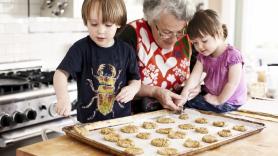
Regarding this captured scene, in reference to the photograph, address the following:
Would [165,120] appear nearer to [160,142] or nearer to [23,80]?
[160,142]

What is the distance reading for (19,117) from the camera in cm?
212

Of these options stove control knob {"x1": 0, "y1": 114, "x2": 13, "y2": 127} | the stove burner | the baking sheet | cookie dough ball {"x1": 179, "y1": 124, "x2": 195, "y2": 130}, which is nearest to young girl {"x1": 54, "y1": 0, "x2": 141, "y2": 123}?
the baking sheet

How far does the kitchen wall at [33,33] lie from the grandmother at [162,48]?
96 centimetres

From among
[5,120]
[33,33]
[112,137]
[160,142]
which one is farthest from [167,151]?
[33,33]

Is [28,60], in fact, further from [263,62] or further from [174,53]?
[263,62]

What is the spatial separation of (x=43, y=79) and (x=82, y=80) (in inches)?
38.6

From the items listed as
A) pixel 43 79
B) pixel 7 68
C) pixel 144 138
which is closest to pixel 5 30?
pixel 7 68

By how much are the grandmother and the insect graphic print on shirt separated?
244 millimetres

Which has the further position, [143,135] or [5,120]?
[5,120]

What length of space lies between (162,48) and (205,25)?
0.93ft

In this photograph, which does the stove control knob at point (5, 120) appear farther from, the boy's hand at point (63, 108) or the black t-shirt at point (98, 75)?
the boy's hand at point (63, 108)

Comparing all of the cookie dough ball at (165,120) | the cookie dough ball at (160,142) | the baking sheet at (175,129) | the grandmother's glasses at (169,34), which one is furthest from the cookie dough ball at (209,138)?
the grandmother's glasses at (169,34)

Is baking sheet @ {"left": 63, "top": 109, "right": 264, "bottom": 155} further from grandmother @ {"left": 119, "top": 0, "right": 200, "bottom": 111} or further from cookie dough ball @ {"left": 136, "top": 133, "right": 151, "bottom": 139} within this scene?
grandmother @ {"left": 119, "top": 0, "right": 200, "bottom": 111}

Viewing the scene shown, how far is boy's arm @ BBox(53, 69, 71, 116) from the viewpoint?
4.32ft
